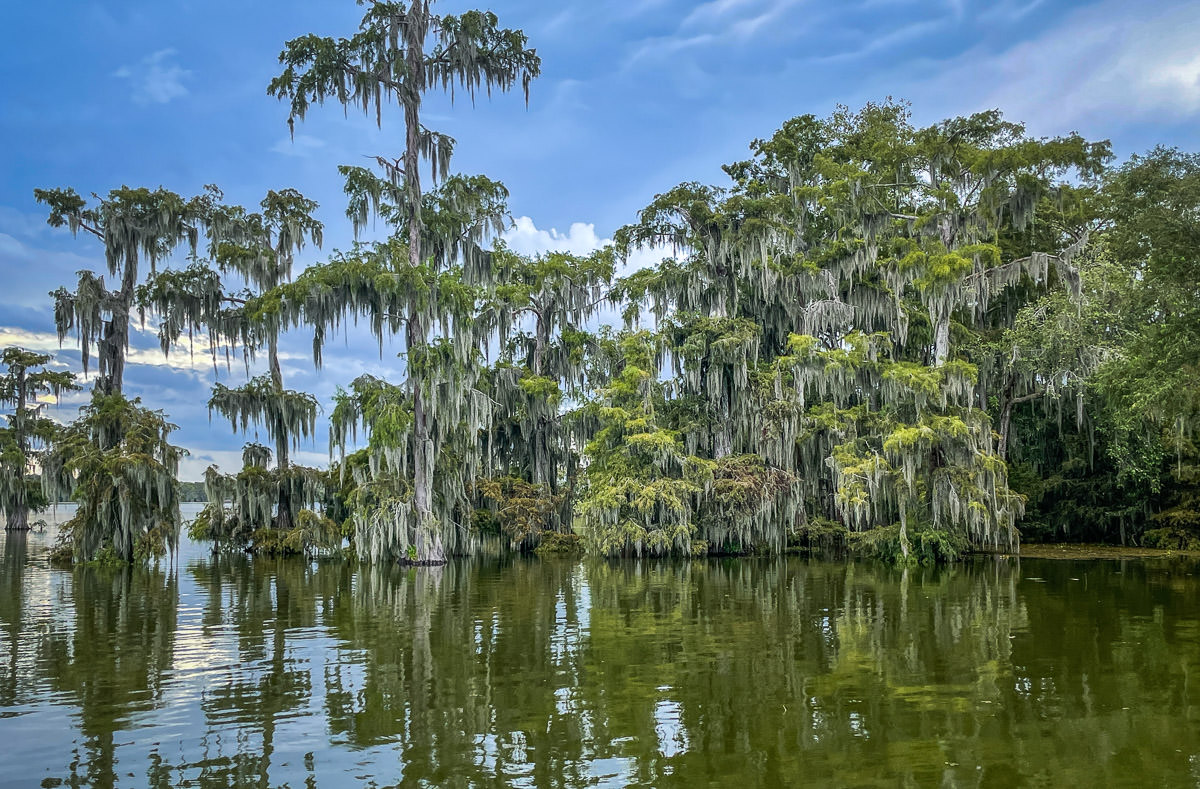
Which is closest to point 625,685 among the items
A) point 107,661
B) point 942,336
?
point 107,661

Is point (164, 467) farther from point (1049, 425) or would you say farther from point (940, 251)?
point (1049, 425)

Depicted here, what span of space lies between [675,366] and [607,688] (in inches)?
874

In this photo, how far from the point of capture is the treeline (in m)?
25.6

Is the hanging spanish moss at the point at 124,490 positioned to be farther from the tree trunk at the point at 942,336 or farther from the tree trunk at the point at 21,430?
the tree trunk at the point at 942,336

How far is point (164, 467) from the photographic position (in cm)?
2488

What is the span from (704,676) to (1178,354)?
14.6m

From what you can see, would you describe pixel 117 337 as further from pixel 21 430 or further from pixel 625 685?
pixel 625 685

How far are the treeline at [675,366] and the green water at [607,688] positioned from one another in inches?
318

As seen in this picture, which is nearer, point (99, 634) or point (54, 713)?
point (54, 713)

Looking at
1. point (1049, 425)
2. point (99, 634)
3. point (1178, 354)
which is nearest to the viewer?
point (99, 634)

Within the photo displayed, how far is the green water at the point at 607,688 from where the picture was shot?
23.0 feet

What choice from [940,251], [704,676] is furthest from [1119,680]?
[940,251]

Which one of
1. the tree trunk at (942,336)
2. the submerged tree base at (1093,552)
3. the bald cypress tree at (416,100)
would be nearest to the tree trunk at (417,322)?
the bald cypress tree at (416,100)

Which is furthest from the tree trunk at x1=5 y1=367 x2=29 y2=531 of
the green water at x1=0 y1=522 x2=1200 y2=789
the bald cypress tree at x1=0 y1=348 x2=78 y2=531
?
the green water at x1=0 y1=522 x2=1200 y2=789
